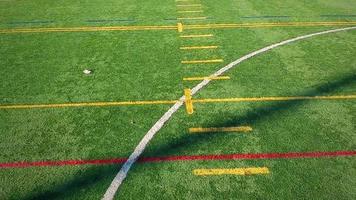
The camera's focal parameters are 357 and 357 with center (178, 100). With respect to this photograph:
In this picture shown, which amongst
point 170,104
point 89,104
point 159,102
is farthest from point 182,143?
point 89,104

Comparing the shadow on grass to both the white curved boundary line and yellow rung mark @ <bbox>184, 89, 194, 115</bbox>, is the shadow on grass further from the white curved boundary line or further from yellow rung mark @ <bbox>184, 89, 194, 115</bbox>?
yellow rung mark @ <bbox>184, 89, 194, 115</bbox>

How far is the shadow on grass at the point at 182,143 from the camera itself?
207 inches

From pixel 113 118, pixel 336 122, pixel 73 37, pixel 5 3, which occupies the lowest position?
pixel 336 122

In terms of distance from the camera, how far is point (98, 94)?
25.2 feet

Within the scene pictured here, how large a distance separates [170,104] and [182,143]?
131 cm

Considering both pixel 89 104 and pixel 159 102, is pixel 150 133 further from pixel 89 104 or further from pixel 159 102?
pixel 89 104

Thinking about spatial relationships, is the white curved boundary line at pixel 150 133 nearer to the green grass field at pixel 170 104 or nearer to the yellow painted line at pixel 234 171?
the green grass field at pixel 170 104

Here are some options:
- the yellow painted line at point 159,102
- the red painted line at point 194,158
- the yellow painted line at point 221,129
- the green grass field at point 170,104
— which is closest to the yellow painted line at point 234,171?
the green grass field at point 170,104

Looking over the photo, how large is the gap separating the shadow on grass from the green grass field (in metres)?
0.02

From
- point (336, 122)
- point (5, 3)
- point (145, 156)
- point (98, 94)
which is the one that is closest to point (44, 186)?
point (145, 156)

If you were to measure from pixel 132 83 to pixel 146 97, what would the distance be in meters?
0.73

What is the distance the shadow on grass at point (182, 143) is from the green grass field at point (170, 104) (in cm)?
2

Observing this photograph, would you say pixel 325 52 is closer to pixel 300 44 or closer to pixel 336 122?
pixel 300 44

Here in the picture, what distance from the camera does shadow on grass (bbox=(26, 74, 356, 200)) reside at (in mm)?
5254
